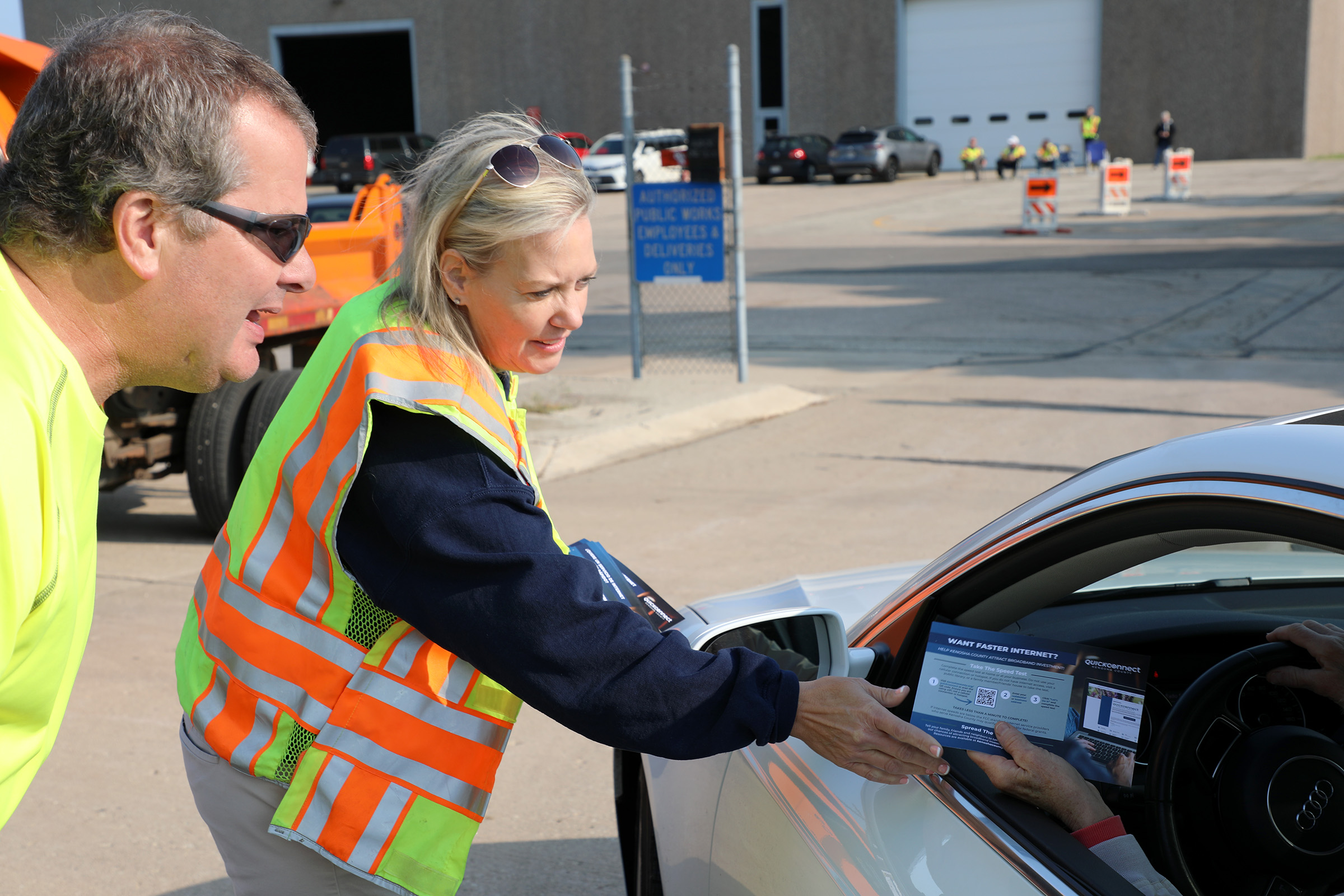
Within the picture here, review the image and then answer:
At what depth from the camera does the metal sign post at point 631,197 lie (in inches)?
377

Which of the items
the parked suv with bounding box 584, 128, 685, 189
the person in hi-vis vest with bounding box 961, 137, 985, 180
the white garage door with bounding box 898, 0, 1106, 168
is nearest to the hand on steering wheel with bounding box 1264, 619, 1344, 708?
the parked suv with bounding box 584, 128, 685, 189

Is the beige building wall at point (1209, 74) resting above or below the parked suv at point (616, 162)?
above

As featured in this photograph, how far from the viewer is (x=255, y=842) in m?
1.83

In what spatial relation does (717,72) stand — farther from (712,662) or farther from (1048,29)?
(712,662)

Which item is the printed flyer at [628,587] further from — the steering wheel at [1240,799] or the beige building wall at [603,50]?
the beige building wall at [603,50]

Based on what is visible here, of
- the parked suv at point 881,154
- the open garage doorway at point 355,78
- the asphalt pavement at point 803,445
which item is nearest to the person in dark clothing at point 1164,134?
the parked suv at point 881,154

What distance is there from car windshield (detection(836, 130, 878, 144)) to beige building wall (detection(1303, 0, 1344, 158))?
42.1 feet

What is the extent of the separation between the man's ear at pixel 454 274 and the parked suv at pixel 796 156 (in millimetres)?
36763


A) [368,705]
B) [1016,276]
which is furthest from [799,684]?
[1016,276]

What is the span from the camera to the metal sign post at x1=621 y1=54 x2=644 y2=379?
959 cm

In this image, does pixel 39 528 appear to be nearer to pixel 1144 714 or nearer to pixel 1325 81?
pixel 1144 714

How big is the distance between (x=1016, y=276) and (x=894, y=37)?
2611 centimetres

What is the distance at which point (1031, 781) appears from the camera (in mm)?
1772

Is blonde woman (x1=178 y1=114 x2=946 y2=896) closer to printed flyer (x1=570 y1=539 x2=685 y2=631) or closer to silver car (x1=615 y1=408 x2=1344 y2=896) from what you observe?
silver car (x1=615 y1=408 x2=1344 y2=896)
